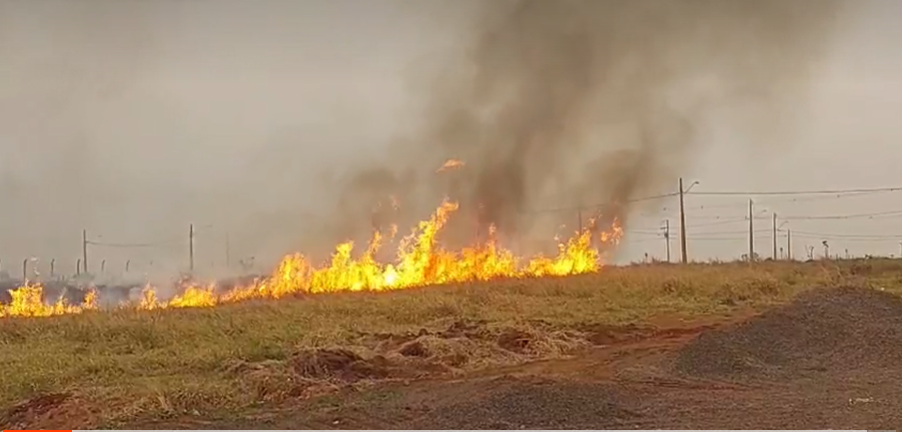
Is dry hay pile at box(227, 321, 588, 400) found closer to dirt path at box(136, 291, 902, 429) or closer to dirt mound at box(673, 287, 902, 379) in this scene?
dirt path at box(136, 291, 902, 429)

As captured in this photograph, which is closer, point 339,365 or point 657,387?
point 657,387

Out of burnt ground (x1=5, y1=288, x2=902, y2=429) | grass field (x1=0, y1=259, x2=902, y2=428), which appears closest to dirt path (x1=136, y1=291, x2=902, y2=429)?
burnt ground (x1=5, y1=288, x2=902, y2=429)

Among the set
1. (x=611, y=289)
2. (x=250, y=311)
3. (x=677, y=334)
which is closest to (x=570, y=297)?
(x=611, y=289)

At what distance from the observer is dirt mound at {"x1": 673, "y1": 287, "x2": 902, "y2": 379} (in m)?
15.5

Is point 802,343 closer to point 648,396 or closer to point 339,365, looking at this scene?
point 648,396

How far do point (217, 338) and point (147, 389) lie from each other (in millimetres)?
5649

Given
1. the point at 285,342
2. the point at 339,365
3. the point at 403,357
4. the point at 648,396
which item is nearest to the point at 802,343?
the point at 648,396

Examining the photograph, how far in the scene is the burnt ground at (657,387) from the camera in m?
11.0

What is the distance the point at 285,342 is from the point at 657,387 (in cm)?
790

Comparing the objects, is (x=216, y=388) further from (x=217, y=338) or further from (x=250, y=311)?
(x=250, y=311)

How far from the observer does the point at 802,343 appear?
1777 cm

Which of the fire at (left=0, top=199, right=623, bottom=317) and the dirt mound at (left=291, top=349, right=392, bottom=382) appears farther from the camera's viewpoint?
the fire at (left=0, top=199, right=623, bottom=317)

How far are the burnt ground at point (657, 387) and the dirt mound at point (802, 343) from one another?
3cm

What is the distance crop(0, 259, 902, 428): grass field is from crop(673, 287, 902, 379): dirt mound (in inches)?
119
